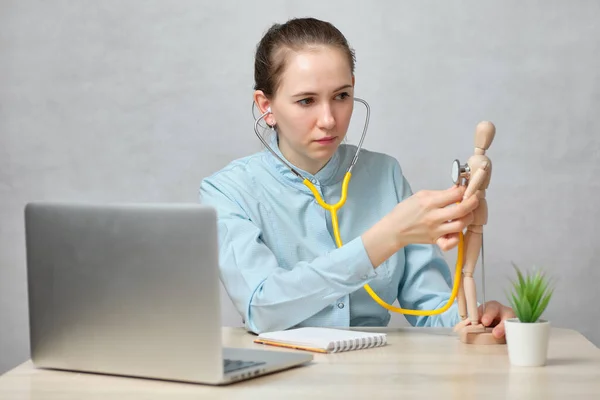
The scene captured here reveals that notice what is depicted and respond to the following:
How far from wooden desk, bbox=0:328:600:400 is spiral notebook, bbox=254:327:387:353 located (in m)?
0.02

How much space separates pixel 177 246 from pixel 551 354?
27.4 inches

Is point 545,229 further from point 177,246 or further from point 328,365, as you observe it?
point 177,246

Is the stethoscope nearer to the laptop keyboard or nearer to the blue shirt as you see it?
the blue shirt

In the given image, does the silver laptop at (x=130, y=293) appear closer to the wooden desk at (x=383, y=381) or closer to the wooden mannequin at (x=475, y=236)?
the wooden desk at (x=383, y=381)

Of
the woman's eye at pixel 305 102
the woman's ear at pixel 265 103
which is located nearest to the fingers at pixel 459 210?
the woman's eye at pixel 305 102

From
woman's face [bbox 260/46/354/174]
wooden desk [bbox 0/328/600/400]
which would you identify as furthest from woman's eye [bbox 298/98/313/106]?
wooden desk [bbox 0/328/600/400]

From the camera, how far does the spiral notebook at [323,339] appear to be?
157 cm

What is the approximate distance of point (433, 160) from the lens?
9.48 feet

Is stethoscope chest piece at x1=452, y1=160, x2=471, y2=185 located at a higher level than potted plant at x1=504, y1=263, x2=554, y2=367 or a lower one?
higher

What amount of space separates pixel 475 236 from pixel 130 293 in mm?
691

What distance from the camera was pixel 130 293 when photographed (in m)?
1.31

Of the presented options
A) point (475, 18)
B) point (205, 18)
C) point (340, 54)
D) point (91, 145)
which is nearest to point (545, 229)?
point (475, 18)

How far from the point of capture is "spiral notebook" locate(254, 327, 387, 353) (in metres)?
1.57

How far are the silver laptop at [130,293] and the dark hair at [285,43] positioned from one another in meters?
0.92
